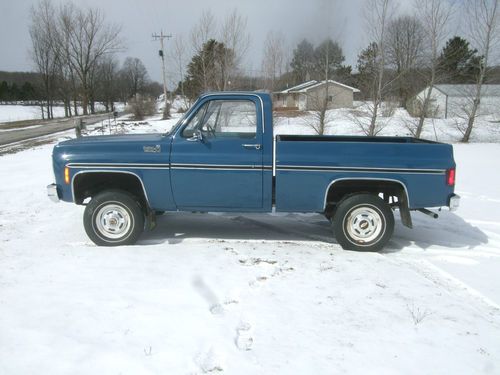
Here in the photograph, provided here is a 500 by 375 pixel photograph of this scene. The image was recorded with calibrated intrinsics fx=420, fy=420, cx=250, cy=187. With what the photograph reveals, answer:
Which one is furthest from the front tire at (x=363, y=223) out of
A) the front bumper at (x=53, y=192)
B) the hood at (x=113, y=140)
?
the front bumper at (x=53, y=192)

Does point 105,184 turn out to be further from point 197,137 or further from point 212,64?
point 212,64

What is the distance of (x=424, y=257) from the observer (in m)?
5.39

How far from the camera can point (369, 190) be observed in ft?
18.2

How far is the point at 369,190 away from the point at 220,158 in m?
2.01

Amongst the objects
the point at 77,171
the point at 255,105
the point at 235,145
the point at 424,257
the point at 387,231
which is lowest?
the point at 424,257

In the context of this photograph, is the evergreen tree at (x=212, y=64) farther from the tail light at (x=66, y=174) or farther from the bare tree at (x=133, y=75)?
the bare tree at (x=133, y=75)

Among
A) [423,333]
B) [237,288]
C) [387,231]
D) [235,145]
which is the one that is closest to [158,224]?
[235,145]

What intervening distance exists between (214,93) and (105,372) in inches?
142

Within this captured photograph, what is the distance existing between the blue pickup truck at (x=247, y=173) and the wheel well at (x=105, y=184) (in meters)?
0.03

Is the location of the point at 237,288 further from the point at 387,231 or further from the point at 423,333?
the point at 387,231

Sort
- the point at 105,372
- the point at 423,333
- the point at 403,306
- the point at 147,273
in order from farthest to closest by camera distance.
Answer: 1. the point at 147,273
2. the point at 403,306
3. the point at 423,333
4. the point at 105,372

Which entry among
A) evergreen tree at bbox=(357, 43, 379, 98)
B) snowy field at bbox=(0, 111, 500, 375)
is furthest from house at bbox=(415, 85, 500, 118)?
snowy field at bbox=(0, 111, 500, 375)

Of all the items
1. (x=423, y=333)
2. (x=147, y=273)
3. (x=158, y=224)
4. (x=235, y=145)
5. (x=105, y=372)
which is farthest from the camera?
(x=158, y=224)

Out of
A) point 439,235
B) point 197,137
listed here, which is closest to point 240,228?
point 197,137
